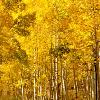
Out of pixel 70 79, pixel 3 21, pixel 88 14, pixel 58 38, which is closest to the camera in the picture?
pixel 88 14

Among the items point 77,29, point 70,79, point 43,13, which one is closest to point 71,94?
point 70,79

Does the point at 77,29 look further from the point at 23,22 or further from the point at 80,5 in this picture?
the point at 23,22

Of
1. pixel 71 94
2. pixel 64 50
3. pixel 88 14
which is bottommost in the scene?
pixel 71 94

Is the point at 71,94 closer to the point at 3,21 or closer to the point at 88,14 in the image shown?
the point at 3,21

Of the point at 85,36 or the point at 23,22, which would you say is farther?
the point at 23,22

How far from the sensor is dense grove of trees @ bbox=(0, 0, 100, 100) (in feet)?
57.5

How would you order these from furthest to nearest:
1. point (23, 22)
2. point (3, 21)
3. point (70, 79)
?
point (70, 79) → point (3, 21) → point (23, 22)

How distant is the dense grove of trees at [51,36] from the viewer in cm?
1752

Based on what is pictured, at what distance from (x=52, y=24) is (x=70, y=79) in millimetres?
18987

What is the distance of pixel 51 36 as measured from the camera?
21.6 m

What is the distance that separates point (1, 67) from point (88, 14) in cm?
1268

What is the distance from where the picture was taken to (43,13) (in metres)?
21.5

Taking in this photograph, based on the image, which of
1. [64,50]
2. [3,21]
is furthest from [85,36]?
[3,21]

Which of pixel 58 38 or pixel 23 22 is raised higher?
pixel 23 22
